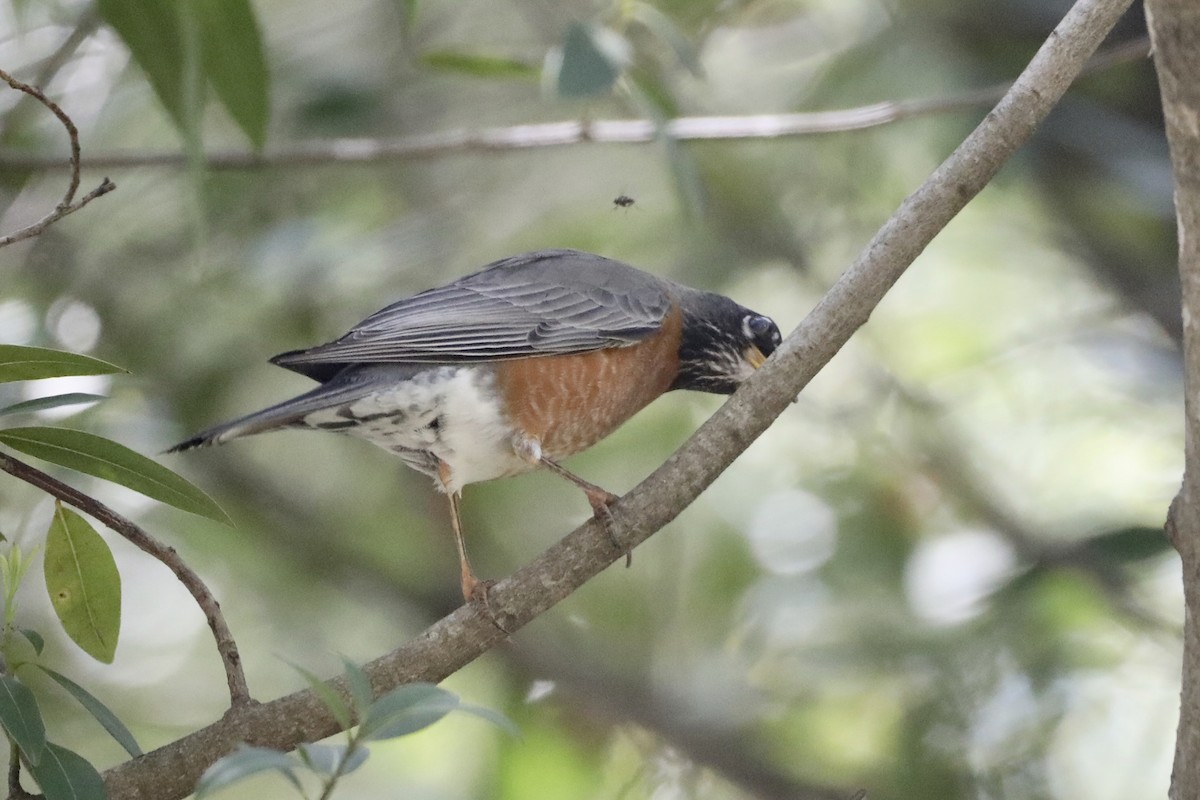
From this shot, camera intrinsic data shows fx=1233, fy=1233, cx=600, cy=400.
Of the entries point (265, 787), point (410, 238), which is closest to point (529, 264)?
point (410, 238)

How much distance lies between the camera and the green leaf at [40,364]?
236 cm

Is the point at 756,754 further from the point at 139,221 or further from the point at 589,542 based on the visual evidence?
the point at 139,221

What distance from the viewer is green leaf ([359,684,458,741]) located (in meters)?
1.87

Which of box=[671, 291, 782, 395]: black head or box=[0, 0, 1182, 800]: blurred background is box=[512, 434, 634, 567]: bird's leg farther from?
box=[0, 0, 1182, 800]: blurred background

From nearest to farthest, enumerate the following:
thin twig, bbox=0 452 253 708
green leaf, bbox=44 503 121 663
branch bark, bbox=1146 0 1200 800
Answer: branch bark, bbox=1146 0 1200 800 < thin twig, bbox=0 452 253 708 < green leaf, bbox=44 503 121 663

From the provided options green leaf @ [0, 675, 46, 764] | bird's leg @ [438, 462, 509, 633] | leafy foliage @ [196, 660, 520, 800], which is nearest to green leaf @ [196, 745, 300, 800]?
leafy foliage @ [196, 660, 520, 800]

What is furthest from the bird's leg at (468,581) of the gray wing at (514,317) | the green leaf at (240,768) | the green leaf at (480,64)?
the green leaf at (480,64)

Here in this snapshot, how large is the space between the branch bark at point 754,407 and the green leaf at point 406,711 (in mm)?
844

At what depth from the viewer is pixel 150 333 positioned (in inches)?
208

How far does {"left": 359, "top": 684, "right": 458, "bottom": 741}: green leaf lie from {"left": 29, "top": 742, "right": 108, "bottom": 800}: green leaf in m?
0.75

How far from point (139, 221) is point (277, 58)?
1.03m

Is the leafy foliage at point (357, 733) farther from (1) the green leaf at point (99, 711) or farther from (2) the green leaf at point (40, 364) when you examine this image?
(2) the green leaf at point (40, 364)

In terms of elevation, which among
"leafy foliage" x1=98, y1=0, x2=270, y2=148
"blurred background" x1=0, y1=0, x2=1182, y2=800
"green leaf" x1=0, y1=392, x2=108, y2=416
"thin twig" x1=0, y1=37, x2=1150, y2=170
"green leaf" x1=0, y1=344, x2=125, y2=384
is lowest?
"blurred background" x1=0, y1=0, x2=1182, y2=800

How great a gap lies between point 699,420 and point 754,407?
2.99 meters
